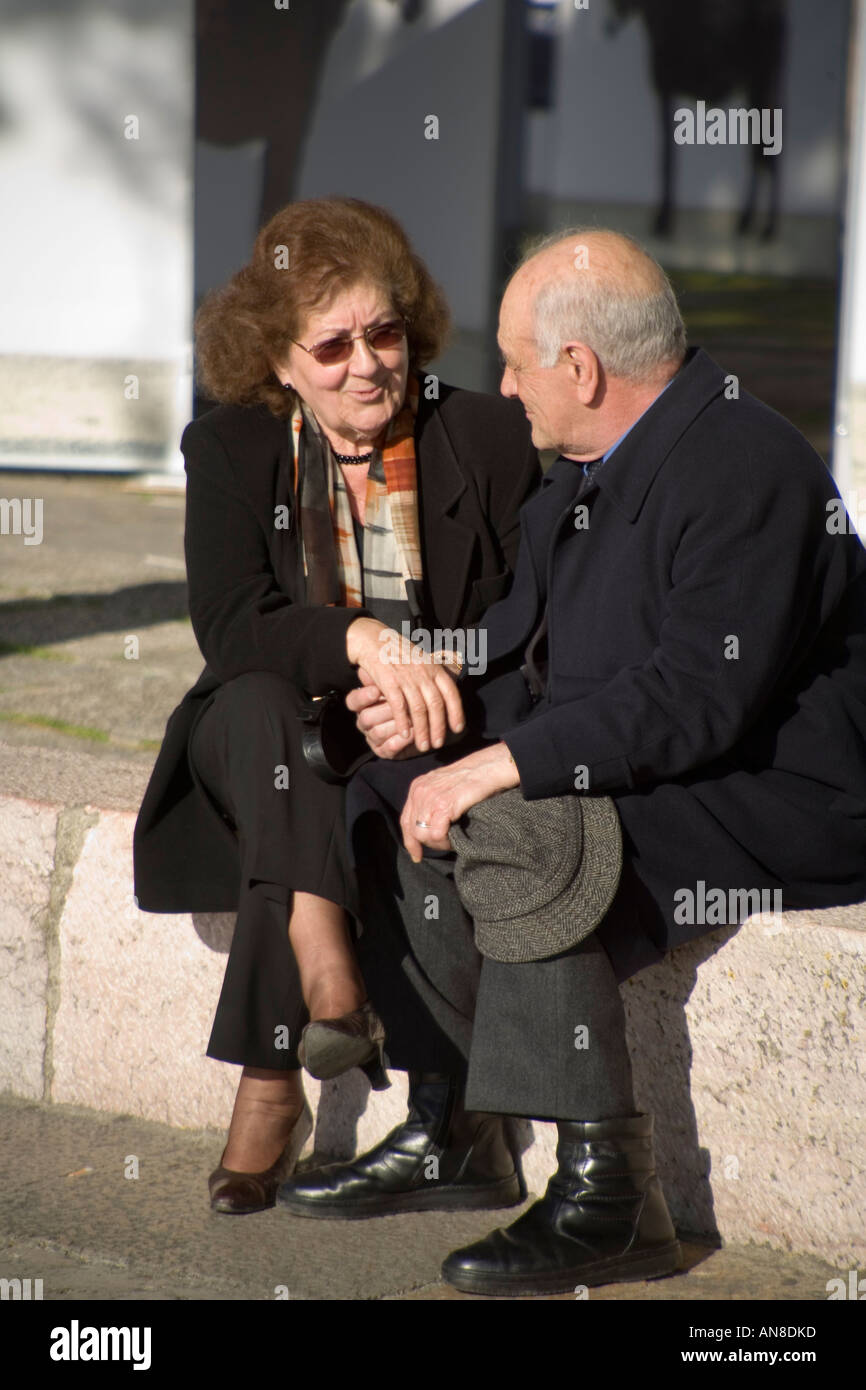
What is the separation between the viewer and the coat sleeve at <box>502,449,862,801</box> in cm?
236

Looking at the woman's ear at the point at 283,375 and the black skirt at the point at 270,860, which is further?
the woman's ear at the point at 283,375

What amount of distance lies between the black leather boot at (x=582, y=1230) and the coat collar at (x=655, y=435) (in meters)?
0.94

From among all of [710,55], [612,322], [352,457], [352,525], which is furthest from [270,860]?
[710,55]

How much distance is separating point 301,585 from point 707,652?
2.97 ft

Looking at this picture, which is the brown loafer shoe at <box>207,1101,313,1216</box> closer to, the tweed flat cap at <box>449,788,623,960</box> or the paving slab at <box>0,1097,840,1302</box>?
the paving slab at <box>0,1097,840,1302</box>

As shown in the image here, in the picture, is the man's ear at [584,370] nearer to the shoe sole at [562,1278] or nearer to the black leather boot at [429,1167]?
the black leather boot at [429,1167]

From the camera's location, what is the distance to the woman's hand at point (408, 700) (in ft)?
8.68

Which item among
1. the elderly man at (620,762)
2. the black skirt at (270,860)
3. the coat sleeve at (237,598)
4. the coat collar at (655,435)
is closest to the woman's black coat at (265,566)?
the coat sleeve at (237,598)

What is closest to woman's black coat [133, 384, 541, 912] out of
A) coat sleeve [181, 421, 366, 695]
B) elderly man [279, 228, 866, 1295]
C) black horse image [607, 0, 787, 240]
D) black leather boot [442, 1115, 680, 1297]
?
coat sleeve [181, 421, 366, 695]

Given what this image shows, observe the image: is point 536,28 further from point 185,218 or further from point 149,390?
point 149,390

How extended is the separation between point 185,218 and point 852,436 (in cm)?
363

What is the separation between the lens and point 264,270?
2973 mm

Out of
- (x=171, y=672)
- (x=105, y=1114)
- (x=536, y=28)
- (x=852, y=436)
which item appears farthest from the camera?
(x=536, y=28)

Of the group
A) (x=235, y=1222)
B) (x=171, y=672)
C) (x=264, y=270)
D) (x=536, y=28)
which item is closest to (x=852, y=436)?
(x=536, y=28)
